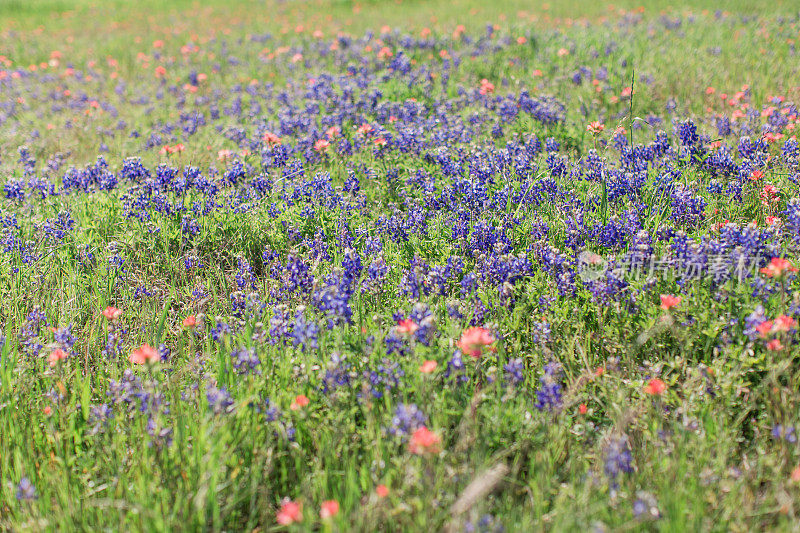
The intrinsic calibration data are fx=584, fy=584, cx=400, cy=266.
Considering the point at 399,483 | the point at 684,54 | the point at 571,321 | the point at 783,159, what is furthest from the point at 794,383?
the point at 684,54

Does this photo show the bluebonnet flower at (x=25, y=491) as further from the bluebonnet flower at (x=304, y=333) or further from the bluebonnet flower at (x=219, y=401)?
the bluebonnet flower at (x=304, y=333)

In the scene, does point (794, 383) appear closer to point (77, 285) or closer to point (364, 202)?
point (364, 202)

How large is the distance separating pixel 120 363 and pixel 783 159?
15.4 ft

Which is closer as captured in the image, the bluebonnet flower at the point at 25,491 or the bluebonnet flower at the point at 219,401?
the bluebonnet flower at the point at 25,491

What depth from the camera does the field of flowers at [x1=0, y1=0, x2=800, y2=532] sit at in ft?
7.54

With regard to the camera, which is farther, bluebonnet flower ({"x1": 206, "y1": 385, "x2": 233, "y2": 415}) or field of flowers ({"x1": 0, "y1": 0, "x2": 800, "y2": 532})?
bluebonnet flower ({"x1": 206, "y1": 385, "x2": 233, "y2": 415})

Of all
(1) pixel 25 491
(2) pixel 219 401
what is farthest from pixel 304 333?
(1) pixel 25 491

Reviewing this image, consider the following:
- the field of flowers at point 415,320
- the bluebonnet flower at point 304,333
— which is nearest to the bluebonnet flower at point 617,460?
the field of flowers at point 415,320

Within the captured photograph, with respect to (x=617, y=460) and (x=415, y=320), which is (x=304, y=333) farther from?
(x=617, y=460)

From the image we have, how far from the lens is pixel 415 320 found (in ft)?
9.26

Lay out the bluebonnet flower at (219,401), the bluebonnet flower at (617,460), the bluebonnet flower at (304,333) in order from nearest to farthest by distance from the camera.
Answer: the bluebonnet flower at (617,460)
the bluebonnet flower at (219,401)
the bluebonnet flower at (304,333)

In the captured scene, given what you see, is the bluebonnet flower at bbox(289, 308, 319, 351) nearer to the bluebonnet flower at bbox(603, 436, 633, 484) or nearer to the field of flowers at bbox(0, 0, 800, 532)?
the field of flowers at bbox(0, 0, 800, 532)

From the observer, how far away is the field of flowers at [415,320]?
2.30m

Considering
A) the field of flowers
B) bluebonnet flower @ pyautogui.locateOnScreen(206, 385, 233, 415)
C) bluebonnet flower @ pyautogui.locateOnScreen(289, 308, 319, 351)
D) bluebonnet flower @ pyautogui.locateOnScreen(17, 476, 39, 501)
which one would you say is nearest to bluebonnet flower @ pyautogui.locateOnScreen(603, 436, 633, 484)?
the field of flowers
